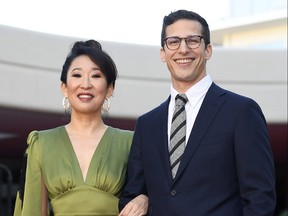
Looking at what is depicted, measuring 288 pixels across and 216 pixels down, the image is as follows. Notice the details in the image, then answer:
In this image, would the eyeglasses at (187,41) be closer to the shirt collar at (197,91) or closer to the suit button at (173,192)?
the shirt collar at (197,91)

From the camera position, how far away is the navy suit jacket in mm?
2742

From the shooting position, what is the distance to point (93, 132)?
341 centimetres

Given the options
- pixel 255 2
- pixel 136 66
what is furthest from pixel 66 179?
pixel 255 2

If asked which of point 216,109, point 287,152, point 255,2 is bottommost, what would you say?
point 287,152

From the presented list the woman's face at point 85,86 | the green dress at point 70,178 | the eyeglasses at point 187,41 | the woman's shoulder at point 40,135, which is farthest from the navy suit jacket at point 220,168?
the woman's shoulder at point 40,135

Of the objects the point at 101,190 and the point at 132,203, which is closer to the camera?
the point at 132,203

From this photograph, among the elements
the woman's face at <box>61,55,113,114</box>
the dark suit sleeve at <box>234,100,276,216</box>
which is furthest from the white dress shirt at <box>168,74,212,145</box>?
the woman's face at <box>61,55,113,114</box>

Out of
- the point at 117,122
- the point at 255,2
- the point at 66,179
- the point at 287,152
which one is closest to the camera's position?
the point at 66,179

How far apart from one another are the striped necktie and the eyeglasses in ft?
0.73

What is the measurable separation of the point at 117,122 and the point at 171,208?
833 centimetres

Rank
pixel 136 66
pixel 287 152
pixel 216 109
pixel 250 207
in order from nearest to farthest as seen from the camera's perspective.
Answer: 1. pixel 250 207
2. pixel 216 109
3. pixel 136 66
4. pixel 287 152

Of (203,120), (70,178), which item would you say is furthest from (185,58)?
(70,178)

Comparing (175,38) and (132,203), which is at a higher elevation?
(175,38)

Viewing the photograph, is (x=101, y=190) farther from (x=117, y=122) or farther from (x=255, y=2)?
(x=255, y=2)
